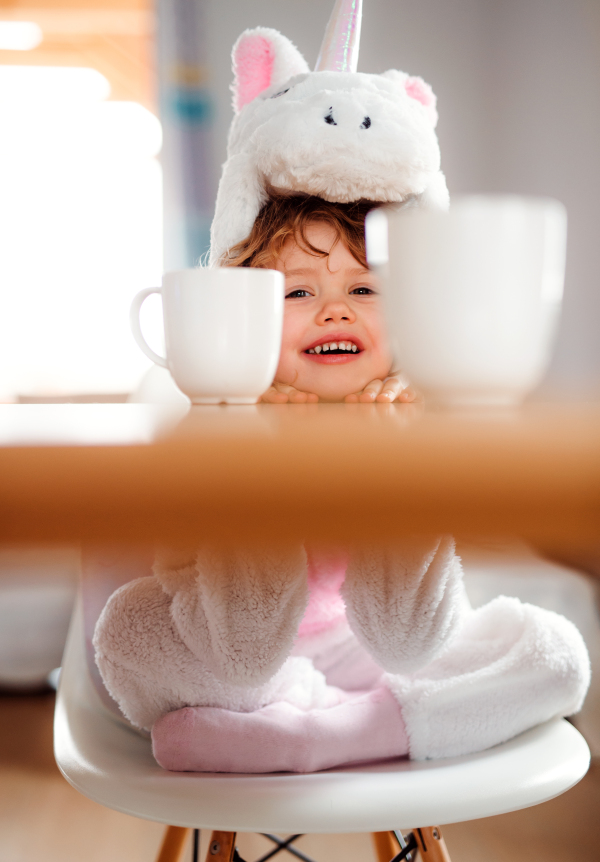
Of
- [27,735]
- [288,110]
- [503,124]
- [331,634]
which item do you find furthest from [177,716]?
[503,124]

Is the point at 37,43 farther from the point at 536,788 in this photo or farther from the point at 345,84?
the point at 536,788

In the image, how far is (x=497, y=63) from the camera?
2.37 meters

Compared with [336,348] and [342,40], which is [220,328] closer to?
[336,348]

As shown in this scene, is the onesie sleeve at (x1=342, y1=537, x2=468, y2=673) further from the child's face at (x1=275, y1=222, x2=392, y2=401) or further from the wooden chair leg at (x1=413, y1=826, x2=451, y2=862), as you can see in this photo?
the child's face at (x1=275, y1=222, x2=392, y2=401)

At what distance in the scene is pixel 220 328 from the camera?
404mm

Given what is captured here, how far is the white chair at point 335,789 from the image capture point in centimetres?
44

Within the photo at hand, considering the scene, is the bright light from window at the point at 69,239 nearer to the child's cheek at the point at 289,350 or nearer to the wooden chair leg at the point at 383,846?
the child's cheek at the point at 289,350

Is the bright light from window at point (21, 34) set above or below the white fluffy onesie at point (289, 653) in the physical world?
above

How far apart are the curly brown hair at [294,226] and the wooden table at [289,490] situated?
0.76m

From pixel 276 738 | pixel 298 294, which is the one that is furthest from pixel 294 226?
pixel 276 738

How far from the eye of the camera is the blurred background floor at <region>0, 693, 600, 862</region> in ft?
4.16

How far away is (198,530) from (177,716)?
42cm

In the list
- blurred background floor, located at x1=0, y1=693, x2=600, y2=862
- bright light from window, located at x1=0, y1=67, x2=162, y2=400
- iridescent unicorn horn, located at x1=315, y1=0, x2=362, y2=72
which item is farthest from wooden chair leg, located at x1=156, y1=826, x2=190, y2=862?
bright light from window, located at x1=0, y1=67, x2=162, y2=400

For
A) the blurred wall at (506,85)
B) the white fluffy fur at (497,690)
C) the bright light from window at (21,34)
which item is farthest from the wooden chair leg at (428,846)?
the bright light from window at (21,34)
